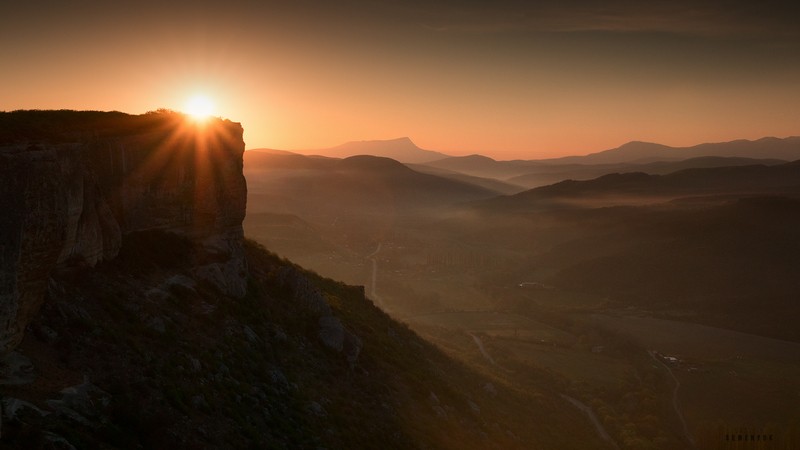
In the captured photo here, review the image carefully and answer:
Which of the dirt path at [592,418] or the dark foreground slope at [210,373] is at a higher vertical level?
the dark foreground slope at [210,373]

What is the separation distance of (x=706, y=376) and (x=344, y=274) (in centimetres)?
11977

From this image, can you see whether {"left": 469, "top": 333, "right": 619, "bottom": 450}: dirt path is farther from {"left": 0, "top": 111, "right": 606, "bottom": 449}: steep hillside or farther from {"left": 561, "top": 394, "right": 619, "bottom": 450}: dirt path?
{"left": 0, "top": 111, "right": 606, "bottom": 449}: steep hillside

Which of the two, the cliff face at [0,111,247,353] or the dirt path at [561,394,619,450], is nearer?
the cliff face at [0,111,247,353]

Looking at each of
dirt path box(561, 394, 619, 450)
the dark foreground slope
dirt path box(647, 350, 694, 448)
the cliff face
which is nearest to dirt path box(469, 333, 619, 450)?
dirt path box(561, 394, 619, 450)

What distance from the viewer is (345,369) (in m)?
36.3

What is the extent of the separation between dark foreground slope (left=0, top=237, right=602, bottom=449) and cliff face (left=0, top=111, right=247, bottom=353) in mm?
1209

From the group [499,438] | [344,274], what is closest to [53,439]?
[499,438]

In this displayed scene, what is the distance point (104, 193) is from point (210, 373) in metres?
10.8

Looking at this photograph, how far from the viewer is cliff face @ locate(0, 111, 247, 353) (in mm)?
19078

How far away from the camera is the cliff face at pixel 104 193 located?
19.1m

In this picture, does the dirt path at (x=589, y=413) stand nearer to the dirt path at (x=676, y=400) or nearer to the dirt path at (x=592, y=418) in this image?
the dirt path at (x=592, y=418)

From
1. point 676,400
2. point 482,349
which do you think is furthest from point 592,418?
point 482,349

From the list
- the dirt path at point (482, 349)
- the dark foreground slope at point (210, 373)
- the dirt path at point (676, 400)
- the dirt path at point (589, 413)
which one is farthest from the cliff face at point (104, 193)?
the dirt path at point (676, 400)

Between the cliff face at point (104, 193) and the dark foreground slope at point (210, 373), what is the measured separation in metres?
1.21
